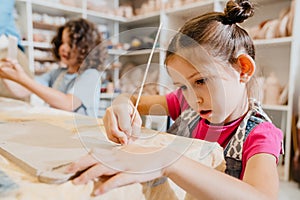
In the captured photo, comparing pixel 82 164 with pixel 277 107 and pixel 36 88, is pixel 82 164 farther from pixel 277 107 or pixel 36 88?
pixel 277 107

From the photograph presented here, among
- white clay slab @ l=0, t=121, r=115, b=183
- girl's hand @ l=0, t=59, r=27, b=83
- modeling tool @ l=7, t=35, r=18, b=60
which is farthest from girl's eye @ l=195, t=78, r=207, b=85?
modeling tool @ l=7, t=35, r=18, b=60

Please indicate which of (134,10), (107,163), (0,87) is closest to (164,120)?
(107,163)

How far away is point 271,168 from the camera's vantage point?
362 mm

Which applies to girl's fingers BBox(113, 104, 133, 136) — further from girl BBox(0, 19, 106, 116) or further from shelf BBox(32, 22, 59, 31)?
shelf BBox(32, 22, 59, 31)

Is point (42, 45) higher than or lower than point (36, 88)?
higher

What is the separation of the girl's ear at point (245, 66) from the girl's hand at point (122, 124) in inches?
9.6

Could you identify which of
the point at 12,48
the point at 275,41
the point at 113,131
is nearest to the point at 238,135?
the point at 113,131

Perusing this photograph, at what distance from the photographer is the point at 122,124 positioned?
407mm

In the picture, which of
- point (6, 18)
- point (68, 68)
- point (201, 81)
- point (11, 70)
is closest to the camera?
point (201, 81)

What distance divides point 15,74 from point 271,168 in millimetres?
871

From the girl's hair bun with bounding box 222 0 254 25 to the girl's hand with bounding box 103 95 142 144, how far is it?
275 mm

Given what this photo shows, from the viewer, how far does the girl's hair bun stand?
19.0 inches

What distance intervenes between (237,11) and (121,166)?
1.26 feet

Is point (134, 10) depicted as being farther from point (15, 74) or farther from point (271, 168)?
point (271, 168)
